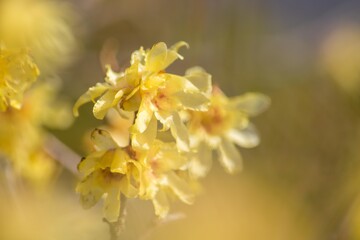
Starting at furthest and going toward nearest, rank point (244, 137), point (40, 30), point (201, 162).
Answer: point (40, 30) < point (244, 137) < point (201, 162)

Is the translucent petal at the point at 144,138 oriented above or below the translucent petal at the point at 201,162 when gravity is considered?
above

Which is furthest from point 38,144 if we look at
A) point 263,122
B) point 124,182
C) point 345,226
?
point 263,122

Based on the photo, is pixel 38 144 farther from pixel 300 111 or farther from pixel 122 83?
pixel 300 111

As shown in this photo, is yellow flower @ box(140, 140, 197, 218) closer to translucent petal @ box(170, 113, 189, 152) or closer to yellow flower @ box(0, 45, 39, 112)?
translucent petal @ box(170, 113, 189, 152)

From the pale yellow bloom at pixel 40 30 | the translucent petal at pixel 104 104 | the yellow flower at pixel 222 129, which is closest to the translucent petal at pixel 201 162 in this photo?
the yellow flower at pixel 222 129

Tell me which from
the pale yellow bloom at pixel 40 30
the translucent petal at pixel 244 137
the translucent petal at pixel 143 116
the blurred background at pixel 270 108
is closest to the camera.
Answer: the translucent petal at pixel 143 116

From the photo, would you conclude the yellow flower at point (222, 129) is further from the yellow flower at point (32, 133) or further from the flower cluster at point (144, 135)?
the yellow flower at point (32, 133)

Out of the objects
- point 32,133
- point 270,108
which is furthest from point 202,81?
point 270,108

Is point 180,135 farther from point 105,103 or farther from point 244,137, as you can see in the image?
point 244,137
